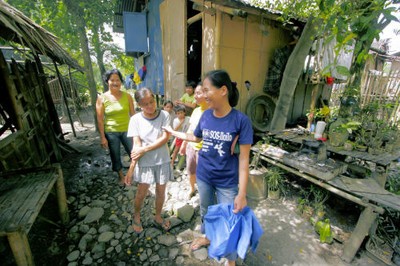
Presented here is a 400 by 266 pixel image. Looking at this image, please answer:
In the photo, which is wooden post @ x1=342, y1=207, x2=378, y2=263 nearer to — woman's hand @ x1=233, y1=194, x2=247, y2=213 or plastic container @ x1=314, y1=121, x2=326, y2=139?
woman's hand @ x1=233, y1=194, x2=247, y2=213

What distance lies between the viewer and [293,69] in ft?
13.8

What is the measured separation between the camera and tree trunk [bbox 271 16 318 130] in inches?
152

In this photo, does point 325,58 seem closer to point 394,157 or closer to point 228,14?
point 228,14

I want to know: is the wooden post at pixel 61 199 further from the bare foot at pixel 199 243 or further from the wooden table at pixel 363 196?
the wooden table at pixel 363 196

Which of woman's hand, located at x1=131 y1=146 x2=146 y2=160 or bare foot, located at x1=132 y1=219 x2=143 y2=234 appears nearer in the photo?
woman's hand, located at x1=131 y1=146 x2=146 y2=160

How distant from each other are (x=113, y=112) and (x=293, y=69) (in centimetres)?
375

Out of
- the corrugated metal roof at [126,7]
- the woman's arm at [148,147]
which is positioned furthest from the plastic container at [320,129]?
the corrugated metal roof at [126,7]

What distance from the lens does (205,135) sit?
1.83 m

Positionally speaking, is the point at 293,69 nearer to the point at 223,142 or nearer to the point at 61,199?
the point at 223,142

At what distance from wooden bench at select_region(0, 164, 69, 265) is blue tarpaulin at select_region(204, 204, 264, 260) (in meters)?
1.67

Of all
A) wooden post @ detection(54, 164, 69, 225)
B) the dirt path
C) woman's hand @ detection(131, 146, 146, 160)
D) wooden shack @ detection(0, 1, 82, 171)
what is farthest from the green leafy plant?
wooden shack @ detection(0, 1, 82, 171)

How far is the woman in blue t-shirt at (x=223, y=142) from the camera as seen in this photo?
163cm

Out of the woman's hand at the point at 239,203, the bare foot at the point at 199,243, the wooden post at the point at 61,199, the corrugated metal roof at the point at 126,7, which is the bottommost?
the bare foot at the point at 199,243

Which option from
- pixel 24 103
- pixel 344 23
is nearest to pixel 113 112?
pixel 24 103
